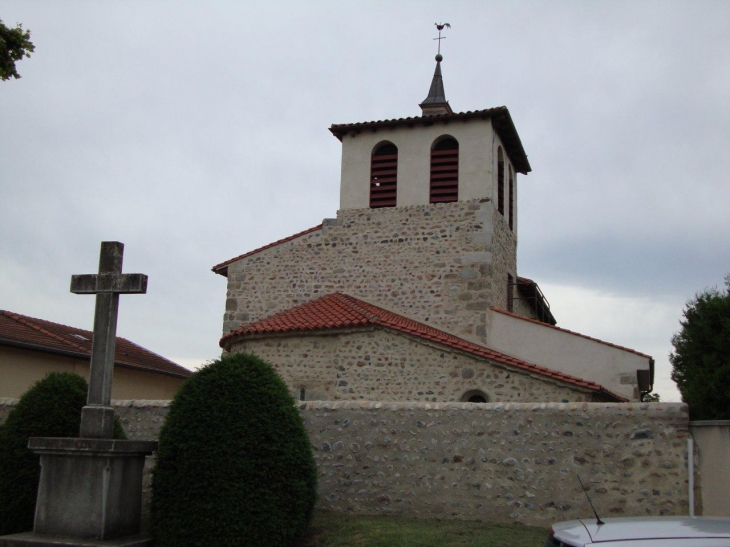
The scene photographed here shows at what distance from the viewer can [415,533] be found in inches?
325

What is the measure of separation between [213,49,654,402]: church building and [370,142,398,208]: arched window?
36 mm

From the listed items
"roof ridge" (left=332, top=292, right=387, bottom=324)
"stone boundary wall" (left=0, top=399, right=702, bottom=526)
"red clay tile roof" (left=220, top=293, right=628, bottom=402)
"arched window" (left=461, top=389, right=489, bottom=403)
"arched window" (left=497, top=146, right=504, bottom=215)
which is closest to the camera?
"stone boundary wall" (left=0, top=399, right=702, bottom=526)

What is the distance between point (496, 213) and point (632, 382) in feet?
17.2

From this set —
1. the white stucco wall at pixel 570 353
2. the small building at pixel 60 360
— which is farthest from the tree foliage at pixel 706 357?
the small building at pixel 60 360

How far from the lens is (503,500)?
358 inches

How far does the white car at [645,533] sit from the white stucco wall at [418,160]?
44.8 feet

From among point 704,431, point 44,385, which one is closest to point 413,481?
point 704,431

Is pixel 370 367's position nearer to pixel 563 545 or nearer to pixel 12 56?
pixel 12 56

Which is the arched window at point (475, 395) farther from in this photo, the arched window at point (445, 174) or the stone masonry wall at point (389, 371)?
the arched window at point (445, 174)

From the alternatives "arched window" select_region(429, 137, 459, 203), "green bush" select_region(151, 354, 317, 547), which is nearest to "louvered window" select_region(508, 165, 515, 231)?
"arched window" select_region(429, 137, 459, 203)

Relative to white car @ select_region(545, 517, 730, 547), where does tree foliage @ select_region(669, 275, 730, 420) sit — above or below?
above

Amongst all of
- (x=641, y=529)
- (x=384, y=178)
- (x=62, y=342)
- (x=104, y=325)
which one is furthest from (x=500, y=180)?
(x=641, y=529)

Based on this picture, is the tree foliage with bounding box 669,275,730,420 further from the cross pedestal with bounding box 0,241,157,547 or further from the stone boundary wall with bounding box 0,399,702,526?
the cross pedestal with bounding box 0,241,157,547

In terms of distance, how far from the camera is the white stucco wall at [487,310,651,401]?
52.2 ft
